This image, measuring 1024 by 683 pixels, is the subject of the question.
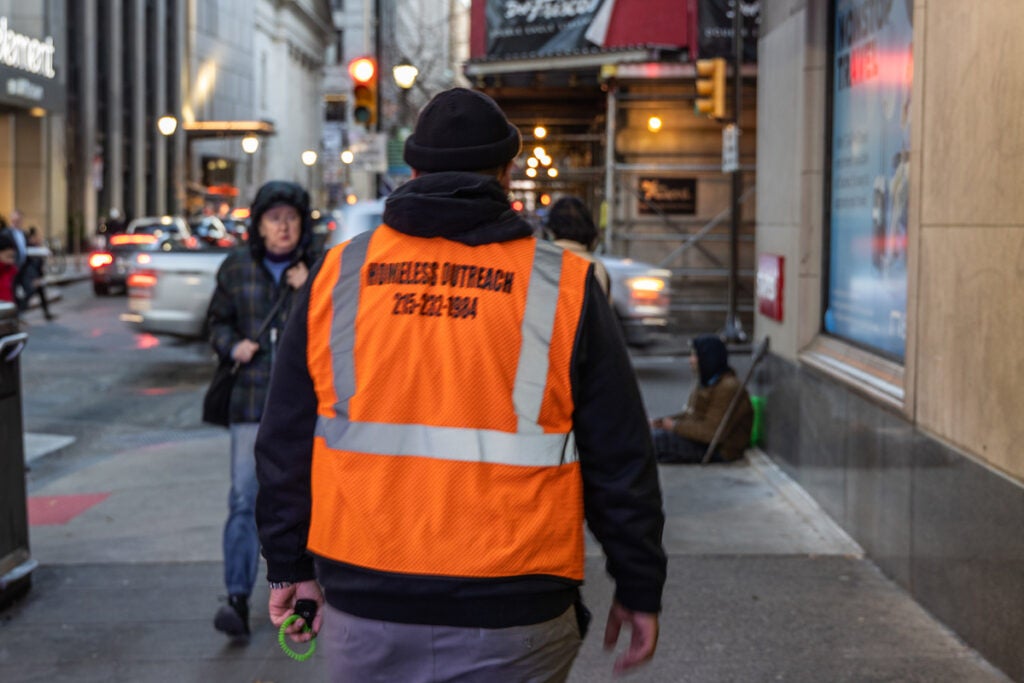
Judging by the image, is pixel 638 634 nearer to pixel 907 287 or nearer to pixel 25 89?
pixel 907 287

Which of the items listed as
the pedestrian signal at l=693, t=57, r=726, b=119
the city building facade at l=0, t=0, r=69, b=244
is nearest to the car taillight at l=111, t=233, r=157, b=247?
the city building facade at l=0, t=0, r=69, b=244

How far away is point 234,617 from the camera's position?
5.88 m

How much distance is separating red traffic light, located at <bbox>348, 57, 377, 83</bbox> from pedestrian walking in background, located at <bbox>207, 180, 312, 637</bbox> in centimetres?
1317

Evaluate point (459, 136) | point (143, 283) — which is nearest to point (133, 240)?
point (143, 283)

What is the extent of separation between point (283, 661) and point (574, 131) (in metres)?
26.2

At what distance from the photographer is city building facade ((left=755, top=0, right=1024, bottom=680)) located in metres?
5.34

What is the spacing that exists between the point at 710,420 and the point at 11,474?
530 centimetres

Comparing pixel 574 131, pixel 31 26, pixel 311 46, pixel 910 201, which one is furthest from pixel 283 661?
pixel 311 46

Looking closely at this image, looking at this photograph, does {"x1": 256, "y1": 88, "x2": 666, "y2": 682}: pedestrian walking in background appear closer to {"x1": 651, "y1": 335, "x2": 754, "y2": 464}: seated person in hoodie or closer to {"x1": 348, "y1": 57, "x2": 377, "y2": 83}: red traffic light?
{"x1": 651, "y1": 335, "x2": 754, "y2": 464}: seated person in hoodie

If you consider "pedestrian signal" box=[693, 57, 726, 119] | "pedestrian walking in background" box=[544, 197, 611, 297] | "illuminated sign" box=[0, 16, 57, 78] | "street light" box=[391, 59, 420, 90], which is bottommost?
"pedestrian walking in background" box=[544, 197, 611, 297]

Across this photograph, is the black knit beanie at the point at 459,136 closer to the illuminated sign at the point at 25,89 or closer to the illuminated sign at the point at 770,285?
the illuminated sign at the point at 770,285

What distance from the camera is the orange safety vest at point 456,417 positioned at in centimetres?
284

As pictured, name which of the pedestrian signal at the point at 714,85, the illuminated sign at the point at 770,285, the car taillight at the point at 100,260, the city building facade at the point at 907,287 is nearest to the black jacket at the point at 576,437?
the city building facade at the point at 907,287

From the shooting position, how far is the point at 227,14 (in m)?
70.2
